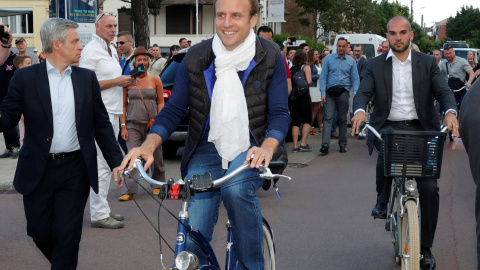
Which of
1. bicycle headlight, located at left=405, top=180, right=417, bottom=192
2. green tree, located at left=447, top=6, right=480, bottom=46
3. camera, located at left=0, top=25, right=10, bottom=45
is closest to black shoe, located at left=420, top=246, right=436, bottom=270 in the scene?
bicycle headlight, located at left=405, top=180, right=417, bottom=192

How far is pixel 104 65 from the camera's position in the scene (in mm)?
7598

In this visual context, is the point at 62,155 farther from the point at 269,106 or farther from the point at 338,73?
the point at 338,73

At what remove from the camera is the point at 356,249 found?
21.8ft

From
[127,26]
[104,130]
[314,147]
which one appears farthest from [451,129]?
[127,26]

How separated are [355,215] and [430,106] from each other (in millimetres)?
2408

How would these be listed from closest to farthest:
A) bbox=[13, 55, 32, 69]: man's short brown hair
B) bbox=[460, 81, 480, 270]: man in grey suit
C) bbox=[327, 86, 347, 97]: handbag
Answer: bbox=[460, 81, 480, 270]: man in grey suit < bbox=[13, 55, 32, 69]: man's short brown hair < bbox=[327, 86, 347, 97]: handbag

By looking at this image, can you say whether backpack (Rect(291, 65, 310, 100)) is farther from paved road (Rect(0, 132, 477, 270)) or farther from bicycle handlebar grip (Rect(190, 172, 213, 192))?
bicycle handlebar grip (Rect(190, 172, 213, 192))

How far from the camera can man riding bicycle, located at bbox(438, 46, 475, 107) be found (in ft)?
54.4

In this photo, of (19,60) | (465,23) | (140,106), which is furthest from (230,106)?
(465,23)

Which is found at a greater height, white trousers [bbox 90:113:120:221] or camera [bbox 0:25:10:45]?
camera [bbox 0:25:10:45]

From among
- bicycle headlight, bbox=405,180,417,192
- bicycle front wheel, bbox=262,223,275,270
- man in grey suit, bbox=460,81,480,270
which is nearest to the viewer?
man in grey suit, bbox=460,81,480,270

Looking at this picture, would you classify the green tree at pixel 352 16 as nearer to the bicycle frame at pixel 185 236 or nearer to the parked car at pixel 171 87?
the parked car at pixel 171 87

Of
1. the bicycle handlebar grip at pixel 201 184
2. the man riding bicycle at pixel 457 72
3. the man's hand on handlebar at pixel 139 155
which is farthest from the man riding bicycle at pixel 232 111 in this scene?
the man riding bicycle at pixel 457 72

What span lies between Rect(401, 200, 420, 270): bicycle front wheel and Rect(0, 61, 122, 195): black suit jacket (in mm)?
2136
